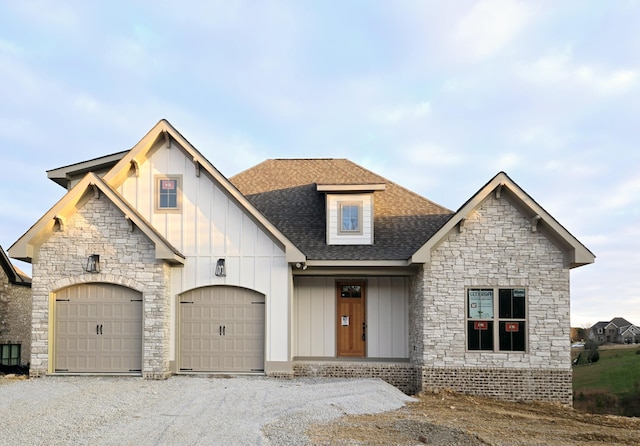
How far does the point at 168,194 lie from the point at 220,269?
2.44 meters

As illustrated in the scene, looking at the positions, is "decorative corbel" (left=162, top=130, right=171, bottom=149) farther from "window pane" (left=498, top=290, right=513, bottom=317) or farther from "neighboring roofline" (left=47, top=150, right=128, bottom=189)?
"window pane" (left=498, top=290, right=513, bottom=317)

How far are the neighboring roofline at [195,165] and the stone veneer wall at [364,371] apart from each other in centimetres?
301

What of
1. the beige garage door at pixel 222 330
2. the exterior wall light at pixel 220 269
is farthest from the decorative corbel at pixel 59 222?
the exterior wall light at pixel 220 269

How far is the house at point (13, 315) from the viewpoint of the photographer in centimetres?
1986

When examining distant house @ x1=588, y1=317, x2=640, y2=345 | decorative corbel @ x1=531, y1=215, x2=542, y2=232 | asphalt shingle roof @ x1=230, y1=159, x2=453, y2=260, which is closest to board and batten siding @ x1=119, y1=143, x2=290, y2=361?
asphalt shingle roof @ x1=230, y1=159, x2=453, y2=260

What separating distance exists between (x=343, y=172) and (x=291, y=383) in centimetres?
805

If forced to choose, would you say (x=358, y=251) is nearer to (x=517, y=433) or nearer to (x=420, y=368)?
(x=420, y=368)

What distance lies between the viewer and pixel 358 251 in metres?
16.6

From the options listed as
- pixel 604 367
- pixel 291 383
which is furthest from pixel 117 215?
pixel 604 367

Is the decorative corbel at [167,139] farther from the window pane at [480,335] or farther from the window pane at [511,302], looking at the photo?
the window pane at [511,302]

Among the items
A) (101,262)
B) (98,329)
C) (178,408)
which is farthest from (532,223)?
(98,329)

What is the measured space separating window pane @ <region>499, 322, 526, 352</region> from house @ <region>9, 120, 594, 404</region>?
0.16 ft

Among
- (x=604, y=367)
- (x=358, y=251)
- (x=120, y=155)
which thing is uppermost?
(x=120, y=155)

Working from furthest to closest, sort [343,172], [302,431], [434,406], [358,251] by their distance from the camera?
1. [343,172]
2. [358,251]
3. [434,406]
4. [302,431]
